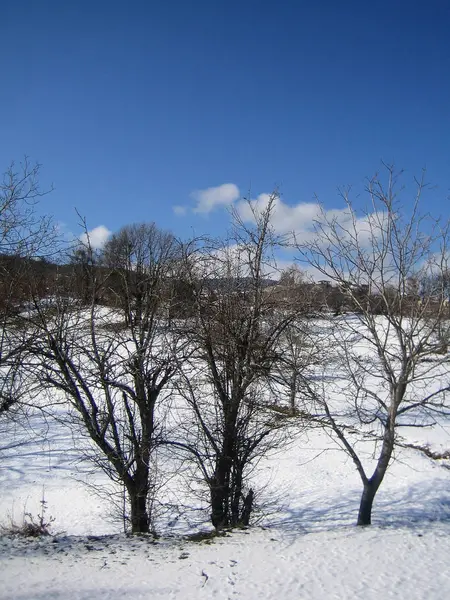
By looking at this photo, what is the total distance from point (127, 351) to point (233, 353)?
74.4 inches

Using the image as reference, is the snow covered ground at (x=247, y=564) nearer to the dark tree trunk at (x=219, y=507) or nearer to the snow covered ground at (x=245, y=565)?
the snow covered ground at (x=245, y=565)

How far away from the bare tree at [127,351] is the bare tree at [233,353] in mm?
570

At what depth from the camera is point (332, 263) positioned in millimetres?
7168

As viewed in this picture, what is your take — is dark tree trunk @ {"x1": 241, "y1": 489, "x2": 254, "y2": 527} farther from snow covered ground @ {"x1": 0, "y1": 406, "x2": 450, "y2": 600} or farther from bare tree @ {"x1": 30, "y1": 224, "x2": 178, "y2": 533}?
bare tree @ {"x1": 30, "y1": 224, "x2": 178, "y2": 533}

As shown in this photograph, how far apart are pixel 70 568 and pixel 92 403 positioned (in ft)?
7.97

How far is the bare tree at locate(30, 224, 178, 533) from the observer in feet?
23.7

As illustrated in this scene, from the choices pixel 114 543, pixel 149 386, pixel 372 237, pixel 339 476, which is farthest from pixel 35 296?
pixel 339 476

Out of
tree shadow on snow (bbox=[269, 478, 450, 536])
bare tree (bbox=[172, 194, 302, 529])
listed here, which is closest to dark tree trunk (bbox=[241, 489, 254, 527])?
bare tree (bbox=[172, 194, 302, 529])

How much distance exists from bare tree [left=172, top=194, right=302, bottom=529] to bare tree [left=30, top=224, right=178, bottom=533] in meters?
0.57

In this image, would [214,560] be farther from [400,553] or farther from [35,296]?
[35,296]

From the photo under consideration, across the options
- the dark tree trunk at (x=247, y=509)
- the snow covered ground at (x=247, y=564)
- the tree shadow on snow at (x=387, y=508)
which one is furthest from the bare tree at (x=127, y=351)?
the tree shadow on snow at (x=387, y=508)

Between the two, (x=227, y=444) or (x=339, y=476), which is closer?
(x=227, y=444)

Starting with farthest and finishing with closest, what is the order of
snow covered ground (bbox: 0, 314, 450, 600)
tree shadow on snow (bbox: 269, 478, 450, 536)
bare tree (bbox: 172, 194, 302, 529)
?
tree shadow on snow (bbox: 269, 478, 450, 536) < bare tree (bbox: 172, 194, 302, 529) < snow covered ground (bbox: 0, 314, 450, 600)

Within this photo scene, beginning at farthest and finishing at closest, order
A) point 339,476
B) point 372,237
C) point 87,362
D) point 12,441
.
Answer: point 12,441 → point 339,476 → point 87,362 → point 372,237
